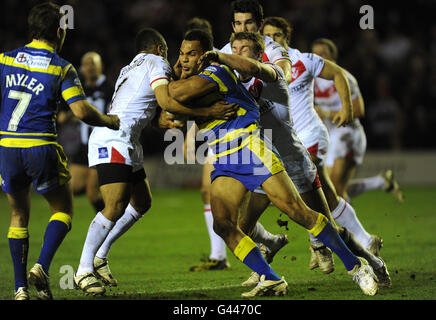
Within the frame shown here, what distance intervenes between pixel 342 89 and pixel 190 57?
199 cm

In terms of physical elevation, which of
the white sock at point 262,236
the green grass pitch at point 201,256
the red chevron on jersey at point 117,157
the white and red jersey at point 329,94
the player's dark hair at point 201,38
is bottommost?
the green grass pitch at point 201,256

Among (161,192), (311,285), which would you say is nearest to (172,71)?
(311,285)

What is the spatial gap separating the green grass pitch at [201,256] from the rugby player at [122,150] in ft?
0.90

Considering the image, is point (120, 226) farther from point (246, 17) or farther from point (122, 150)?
point (246, 17)

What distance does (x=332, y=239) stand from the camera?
213 inches

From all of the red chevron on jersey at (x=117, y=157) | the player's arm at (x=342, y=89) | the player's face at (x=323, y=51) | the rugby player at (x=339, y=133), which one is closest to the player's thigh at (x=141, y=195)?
the red chevron on jersey at (x=117, y=157)

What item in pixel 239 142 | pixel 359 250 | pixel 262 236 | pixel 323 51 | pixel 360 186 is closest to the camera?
pixel 239 142

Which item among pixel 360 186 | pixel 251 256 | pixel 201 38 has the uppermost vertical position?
pixel 201 38

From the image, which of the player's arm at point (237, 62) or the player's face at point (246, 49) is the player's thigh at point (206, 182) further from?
the player's arm at point (237, 62)

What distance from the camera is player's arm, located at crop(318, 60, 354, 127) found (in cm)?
691

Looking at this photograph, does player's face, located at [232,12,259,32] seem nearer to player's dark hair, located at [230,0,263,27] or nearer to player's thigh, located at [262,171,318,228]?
player's dark hair, located at [230,0,263,27]

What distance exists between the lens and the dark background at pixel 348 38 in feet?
54.4

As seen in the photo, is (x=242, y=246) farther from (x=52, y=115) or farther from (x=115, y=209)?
(x=52, y=115)

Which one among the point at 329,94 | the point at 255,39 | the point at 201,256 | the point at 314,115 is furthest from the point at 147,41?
the point at 329,94
